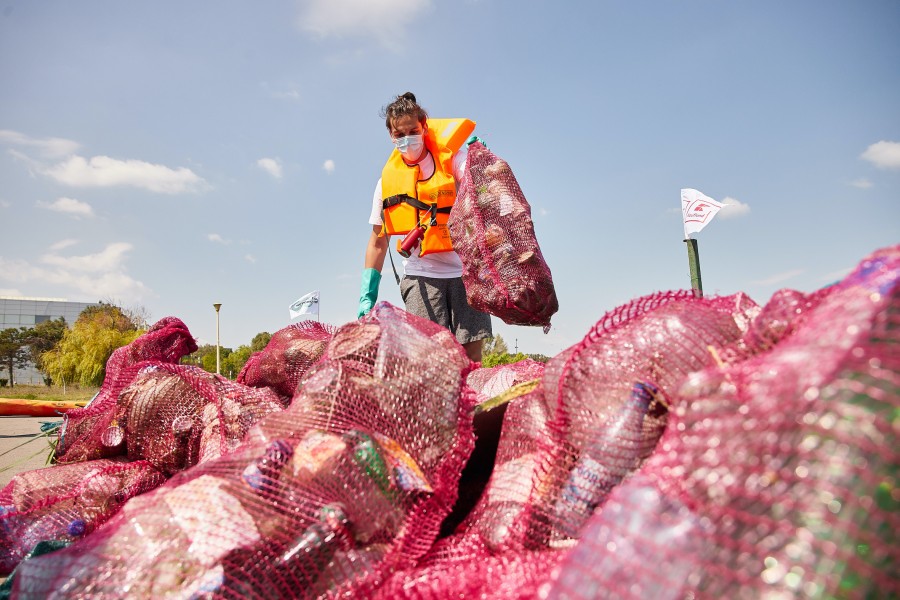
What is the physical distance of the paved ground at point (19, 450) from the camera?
398cm

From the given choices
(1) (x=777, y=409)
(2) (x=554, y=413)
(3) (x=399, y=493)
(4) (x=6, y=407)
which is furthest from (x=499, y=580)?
(4) (x=6, y=407)

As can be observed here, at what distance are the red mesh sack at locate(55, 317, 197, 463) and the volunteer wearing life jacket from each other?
4.78 feet

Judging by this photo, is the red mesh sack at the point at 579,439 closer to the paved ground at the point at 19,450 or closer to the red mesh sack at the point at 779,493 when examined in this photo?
the red mesh sack at the point at 779,493

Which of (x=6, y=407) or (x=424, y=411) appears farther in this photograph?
(x=6, y=407)

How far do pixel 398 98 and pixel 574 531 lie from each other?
3199 mm

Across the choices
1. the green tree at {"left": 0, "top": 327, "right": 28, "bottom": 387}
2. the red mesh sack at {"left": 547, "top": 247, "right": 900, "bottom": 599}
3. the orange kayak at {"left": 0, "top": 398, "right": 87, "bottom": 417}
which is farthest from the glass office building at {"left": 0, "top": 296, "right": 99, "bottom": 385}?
the red mesh sack at {"left": 547, "top": 247, "right": 900, "bottom": 599}

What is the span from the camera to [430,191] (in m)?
3.80

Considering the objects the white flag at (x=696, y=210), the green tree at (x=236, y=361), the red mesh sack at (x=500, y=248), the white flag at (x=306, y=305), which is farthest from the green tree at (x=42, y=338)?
the red mesh sack at (x=500, y=248)

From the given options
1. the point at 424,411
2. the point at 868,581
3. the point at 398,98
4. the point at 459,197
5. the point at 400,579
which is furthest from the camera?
the point at 398,98

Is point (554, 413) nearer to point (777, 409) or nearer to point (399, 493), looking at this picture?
point (399, 493)

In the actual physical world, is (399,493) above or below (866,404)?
below

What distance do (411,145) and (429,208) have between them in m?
0.44

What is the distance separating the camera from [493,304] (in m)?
3.03

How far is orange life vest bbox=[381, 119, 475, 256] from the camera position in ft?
12.3
